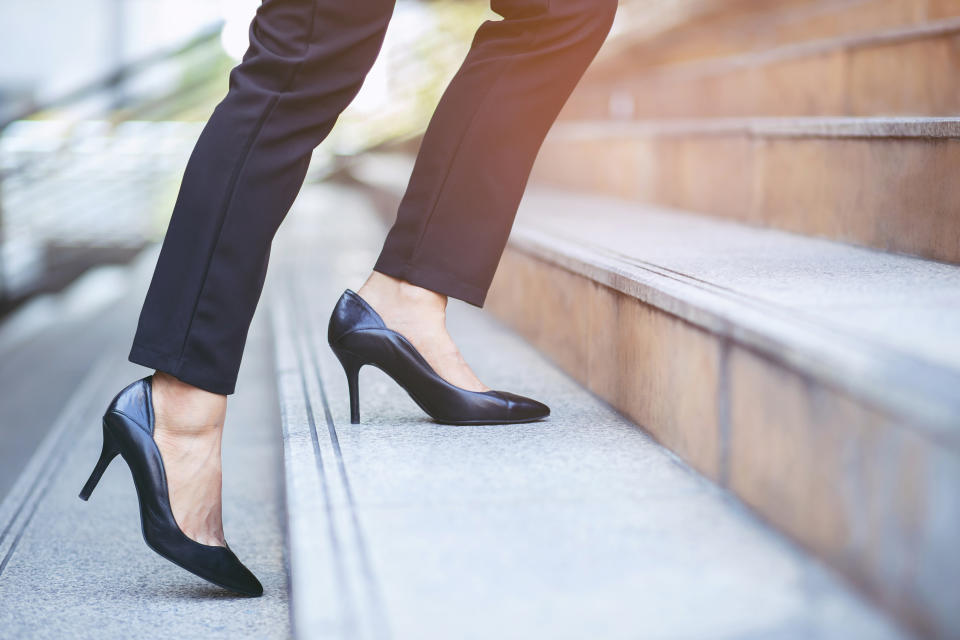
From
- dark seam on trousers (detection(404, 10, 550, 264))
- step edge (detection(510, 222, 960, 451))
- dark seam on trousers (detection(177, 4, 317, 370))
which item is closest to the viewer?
step edge (detection(510, 222, 960, 451))

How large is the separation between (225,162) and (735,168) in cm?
100

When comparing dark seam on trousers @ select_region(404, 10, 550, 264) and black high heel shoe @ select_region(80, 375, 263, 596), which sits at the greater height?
dark seam on trousers @ select_region(404, 10, 550, 264)

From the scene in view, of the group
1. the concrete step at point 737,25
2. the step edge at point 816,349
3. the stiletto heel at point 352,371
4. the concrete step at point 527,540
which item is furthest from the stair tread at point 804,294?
the concrete step at point 737,25

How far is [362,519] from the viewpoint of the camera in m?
0.75

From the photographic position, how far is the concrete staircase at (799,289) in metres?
0.56

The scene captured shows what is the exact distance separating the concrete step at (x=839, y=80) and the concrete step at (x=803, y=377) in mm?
384

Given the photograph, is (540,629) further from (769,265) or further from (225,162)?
(769,265)

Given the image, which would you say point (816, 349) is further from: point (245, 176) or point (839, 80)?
point (839, 80)

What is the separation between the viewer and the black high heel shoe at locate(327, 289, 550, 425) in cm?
97

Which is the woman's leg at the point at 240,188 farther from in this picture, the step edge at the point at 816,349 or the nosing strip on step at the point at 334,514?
the step edge at the point at 816,349

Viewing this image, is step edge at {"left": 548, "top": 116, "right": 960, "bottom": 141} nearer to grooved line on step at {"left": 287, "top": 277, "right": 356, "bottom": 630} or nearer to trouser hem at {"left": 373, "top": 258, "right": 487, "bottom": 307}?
trouser hem at {"left": 373, "top": 258, "right": 487, "bottom": 307}

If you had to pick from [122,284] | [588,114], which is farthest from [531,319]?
[122,284]

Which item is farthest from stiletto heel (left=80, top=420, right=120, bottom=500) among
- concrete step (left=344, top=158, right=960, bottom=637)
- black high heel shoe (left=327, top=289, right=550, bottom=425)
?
concrete step (left=344, top=158, right=960, bottom=637)

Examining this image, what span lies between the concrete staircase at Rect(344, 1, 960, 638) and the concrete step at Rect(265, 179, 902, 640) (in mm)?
37
